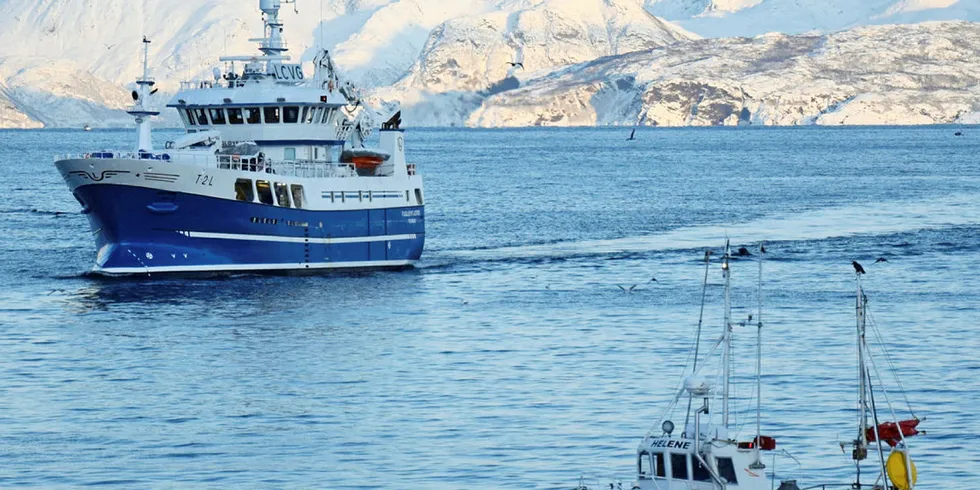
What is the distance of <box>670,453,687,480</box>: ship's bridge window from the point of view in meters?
32.7

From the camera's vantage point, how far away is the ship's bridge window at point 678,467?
107 ft

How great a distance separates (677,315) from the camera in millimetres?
68500

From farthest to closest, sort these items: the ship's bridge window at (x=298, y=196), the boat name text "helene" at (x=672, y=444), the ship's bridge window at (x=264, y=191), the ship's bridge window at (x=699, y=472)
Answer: the ship's bridge window at (x=298, y=196)
the ship's bridge window at (x=264, y=191)
the boat name text "helene" at (x=672, y=444)
the ship's bridge window at (x=699, y=472)

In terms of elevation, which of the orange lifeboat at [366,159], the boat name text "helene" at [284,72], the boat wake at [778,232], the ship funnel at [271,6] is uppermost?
the ship funnel at [271,6]

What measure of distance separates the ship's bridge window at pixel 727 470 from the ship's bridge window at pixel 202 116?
180 ft

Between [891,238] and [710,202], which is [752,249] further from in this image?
[710,202]

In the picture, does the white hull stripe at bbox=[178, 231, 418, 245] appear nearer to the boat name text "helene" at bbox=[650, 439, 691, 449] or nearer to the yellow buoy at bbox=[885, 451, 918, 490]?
the boat name text "helene" at bbox=[650, 439, 691, 449]

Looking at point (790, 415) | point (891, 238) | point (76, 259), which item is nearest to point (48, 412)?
point (790, 415)

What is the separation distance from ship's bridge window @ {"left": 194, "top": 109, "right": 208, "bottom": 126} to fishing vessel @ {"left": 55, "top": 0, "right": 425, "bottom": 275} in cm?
7

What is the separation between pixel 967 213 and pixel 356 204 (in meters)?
56.4

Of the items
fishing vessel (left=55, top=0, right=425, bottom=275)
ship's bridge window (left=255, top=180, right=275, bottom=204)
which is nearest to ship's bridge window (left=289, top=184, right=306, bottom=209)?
fishing vessel (left=55, top=0, right=425, bottom=275)

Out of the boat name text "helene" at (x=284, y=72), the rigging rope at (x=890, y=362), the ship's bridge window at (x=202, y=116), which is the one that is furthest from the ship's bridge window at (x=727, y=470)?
the boat name text "helene" at (x=284, y=72)

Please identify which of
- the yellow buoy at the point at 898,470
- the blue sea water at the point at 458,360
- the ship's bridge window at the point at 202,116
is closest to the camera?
the yellow buoy at the point at 898,470

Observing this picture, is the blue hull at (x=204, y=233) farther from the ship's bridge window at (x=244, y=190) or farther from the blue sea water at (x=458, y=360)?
the blue sea water at (x=458, y=360)
